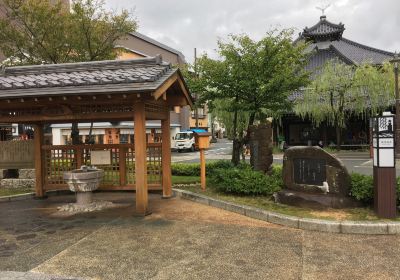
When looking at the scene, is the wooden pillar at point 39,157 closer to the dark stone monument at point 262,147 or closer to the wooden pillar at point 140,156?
the wooden pillar at point 140,156

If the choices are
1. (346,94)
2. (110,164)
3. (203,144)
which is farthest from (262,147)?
(346,94)

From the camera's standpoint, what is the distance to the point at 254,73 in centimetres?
1054

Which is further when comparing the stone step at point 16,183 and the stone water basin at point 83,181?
the stone step at point 16,183

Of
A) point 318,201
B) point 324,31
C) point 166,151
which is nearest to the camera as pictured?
point 318,201

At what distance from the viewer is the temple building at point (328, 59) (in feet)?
92.7

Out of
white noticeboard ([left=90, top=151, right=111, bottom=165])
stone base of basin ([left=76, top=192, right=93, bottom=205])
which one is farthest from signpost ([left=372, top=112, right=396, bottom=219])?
white noticeboard ([left=90, top=151, right=111, bottom=165])

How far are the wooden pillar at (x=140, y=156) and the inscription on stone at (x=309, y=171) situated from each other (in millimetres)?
3636

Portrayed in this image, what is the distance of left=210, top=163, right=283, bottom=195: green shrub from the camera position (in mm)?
8969

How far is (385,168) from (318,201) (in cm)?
160

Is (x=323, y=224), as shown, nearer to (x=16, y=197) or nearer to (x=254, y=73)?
(x=254, y=73)

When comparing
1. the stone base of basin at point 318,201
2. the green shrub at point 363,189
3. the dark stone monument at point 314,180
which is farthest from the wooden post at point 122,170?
the green shrub at point 363,189

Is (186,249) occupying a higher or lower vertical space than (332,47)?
lower

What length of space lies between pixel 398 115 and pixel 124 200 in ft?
59.0

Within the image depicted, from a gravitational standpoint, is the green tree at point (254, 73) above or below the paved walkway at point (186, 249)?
above
